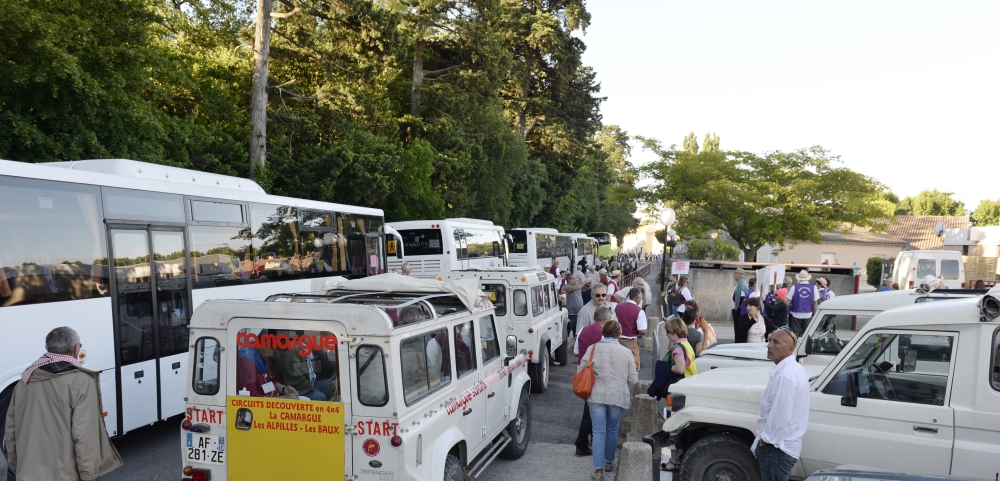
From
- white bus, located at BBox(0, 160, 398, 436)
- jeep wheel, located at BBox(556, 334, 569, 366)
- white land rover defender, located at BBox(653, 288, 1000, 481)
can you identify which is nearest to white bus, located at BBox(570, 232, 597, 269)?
jeep wheel, located at BBox(556, 334, 569, 366)

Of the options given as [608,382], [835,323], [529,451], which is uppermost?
[835,323]

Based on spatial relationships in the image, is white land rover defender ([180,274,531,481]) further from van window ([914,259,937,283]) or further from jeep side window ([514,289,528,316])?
van window ([914,259,937,283])

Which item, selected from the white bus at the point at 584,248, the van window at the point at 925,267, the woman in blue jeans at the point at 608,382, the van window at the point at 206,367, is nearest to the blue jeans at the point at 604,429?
the woman in blue jeans at the point at 608,382

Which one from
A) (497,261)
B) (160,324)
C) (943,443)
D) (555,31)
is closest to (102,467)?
(160,324)

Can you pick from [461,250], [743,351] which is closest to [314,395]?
[743,351]

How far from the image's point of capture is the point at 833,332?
822 cm

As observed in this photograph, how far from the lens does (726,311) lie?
20656 mm

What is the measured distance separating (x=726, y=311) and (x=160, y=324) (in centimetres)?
1702

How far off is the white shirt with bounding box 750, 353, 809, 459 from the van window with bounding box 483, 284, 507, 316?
5751 mm

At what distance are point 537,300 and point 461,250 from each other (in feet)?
37.4

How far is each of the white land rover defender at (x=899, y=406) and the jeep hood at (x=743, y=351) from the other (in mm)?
3215

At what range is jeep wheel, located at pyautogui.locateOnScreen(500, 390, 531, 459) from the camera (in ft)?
24.3

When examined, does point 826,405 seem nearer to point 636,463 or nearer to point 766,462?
point 766,462

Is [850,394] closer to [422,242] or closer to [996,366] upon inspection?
[996,366]
